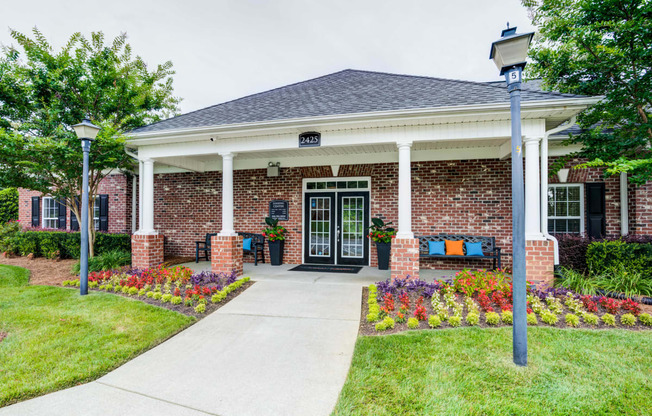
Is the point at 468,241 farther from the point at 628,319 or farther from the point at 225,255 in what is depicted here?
the point at 225,255

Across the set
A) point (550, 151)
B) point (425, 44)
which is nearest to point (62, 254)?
point (550, 151)

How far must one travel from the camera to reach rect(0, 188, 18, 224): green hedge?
1282 cm

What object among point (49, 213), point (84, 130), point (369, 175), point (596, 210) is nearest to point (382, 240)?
point (369, 175)

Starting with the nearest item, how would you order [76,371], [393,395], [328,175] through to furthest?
[393,395]
[76,371]
[328,175]

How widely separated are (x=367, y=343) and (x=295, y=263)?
200 inches

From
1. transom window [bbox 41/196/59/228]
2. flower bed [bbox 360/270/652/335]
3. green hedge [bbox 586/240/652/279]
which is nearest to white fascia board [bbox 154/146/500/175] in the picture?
green hedge [bbox 586/240/652/279]

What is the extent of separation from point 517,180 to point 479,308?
6.84 ft

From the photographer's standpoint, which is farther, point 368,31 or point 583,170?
point 368,31

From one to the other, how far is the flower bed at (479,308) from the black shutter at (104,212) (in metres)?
9.30

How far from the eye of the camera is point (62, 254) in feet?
29.9

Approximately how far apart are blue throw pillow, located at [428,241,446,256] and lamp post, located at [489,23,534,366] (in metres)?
3.94

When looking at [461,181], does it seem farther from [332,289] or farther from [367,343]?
[367,343]

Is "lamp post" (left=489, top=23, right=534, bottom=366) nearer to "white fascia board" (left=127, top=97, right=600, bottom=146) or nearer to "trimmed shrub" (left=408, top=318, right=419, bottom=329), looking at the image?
"trimmed shrub" (left=408, top=318, right=419, bottom=329)

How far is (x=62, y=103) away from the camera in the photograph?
7367mm
